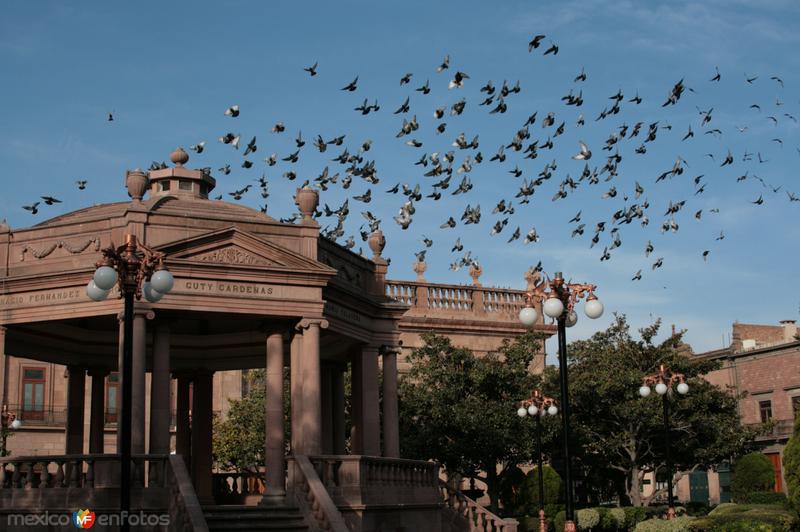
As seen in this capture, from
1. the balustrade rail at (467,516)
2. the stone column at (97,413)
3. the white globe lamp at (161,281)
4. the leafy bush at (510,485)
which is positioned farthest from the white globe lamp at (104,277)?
the leafy bush at (510,485)

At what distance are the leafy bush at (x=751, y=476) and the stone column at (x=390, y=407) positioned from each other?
32091 millimetres

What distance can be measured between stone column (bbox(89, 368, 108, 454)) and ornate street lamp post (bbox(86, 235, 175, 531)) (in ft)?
51.6

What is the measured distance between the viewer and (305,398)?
2969 cm

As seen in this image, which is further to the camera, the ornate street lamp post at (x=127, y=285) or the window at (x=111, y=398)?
the window at (x=111, y=398)

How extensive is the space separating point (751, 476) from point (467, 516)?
97.1ft

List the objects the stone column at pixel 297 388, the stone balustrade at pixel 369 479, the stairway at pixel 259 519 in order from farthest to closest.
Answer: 1. the stone column at pixel 297 388
2. the stone balustrade at pixel 369 479
3. the stairway at pixel 259 519

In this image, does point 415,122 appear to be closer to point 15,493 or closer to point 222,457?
point 15,493

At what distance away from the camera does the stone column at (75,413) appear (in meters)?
35.2

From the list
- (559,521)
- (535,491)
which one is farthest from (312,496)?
(535,491)

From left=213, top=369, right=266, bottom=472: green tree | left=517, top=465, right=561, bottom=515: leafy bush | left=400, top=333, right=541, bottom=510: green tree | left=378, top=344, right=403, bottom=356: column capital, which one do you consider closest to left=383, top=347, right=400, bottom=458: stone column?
left=378, top=344, right=403, bottom=356: column capital

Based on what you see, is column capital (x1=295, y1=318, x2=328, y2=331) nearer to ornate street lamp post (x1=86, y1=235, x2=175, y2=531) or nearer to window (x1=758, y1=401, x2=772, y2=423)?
ornate street lamp post (x1=86, y1=235, x2=175, y2=531)

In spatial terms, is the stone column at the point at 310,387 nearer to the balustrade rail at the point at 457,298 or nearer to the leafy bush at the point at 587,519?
the leafy bush at the point at 587,519

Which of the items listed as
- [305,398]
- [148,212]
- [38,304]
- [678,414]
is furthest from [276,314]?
[678,414]

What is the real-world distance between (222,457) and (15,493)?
32443mm
